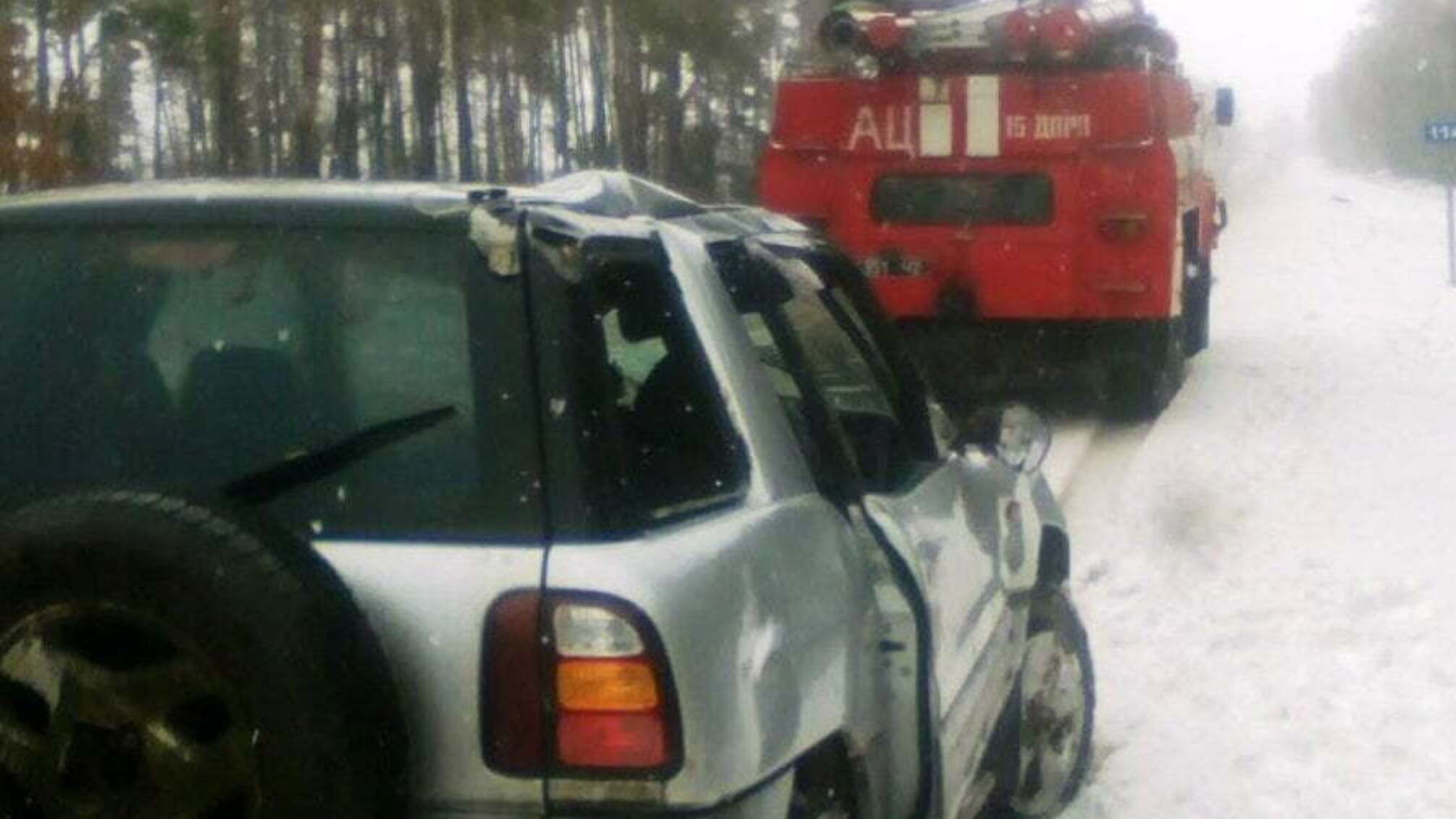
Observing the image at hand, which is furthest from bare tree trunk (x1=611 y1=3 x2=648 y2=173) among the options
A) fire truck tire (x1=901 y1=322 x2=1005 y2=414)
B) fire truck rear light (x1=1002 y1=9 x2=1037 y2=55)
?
fire truck rear light (x1=1002 y1=9 x2=1037 y2=55)

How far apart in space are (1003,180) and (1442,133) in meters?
17.0

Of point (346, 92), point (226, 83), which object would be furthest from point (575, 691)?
point (226, 83)

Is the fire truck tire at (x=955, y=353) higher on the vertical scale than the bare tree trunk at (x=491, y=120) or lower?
higher

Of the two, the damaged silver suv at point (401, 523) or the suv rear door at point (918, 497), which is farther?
the suv rear door at point (918, 497)

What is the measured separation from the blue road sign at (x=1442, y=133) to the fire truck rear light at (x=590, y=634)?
29477mm

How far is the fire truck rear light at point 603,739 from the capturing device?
A: 366 centimetres

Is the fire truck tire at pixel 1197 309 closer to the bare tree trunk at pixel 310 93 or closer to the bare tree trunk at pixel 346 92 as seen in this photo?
the bare tree trunk at pixel 346 92

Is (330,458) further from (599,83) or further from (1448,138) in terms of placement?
(599,83)

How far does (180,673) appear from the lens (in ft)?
11.6

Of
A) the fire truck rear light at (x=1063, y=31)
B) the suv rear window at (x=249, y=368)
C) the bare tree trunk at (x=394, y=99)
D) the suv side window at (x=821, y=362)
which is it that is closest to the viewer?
the suv rear window at (x=249, y=368)

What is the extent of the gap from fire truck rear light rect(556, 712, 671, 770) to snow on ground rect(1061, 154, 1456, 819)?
3.30 meters

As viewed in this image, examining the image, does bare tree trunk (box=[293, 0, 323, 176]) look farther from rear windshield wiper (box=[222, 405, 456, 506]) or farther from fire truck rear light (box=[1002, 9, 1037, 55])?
rear windshield wiper (box=[222, 405, 456, 506])

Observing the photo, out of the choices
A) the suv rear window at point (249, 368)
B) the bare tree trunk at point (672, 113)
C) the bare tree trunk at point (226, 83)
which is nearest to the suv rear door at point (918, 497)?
the suv rear window at point (249, 368)

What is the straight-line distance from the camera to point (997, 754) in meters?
6.33
